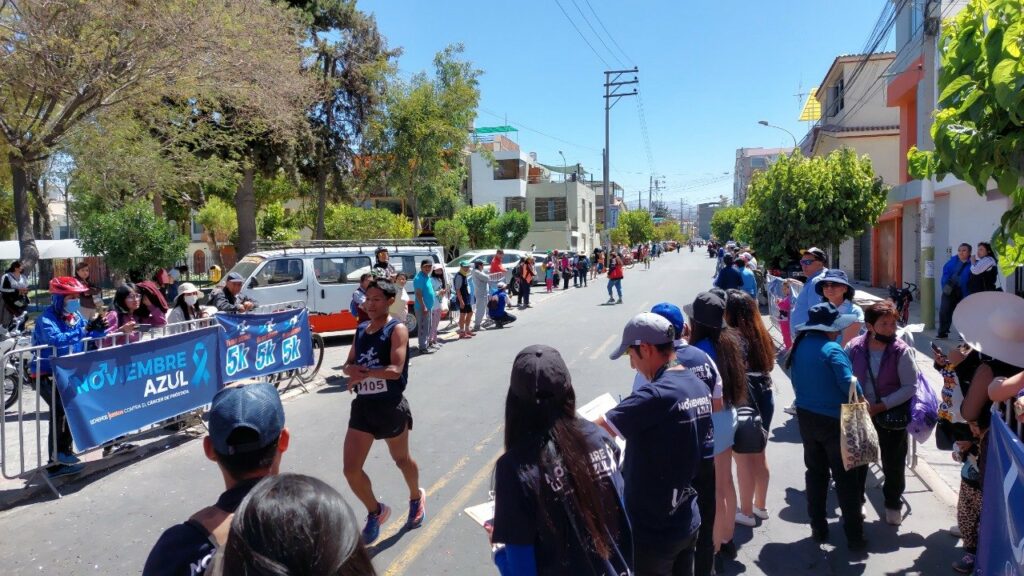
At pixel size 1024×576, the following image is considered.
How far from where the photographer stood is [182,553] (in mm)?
1816

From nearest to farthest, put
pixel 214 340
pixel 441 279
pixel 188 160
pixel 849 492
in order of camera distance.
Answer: pixel 849 492 < pixel 214 340 < pixel 441 279 < pixel 188 160

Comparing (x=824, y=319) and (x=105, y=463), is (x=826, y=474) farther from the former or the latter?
(x=105, y=463)

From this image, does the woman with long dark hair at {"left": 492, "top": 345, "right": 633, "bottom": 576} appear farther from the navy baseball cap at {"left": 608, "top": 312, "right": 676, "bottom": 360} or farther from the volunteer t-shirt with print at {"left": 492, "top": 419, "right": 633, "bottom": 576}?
the navy baseball cap at {"left": 608, "top": 312, "right": 676, "bottom": 360}

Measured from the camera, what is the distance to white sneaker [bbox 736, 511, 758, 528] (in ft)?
16.4

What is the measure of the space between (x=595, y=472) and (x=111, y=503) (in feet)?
16.9

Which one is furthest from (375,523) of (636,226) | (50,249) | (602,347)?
(636,226)

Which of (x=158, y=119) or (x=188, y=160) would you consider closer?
(x=158, y=119)

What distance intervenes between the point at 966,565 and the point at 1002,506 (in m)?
1.22

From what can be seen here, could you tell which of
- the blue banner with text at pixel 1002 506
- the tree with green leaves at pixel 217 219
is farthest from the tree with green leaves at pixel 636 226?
the blue banner with text at pixel 1002 506

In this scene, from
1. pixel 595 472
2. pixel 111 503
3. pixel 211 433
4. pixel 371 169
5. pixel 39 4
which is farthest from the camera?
pixel 371 169

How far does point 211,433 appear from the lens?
2.06 metres

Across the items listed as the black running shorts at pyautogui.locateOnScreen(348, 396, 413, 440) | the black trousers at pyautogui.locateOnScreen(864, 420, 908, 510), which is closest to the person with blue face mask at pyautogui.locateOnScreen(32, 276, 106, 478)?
the black running shorts at pyautogui.locateOnScreen(348, 396, 413, 440)

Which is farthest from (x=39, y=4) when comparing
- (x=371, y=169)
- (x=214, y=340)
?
(x=371, y=169)

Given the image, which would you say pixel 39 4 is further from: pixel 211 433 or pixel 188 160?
pixel 211 433
